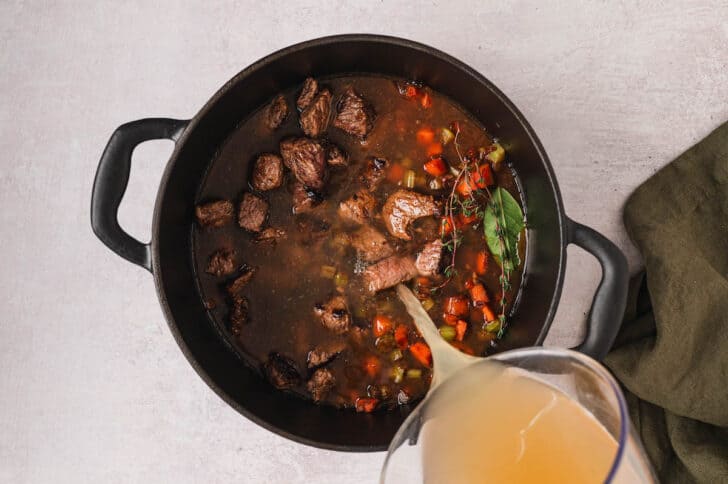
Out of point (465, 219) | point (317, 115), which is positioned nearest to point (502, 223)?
point (465, 219)

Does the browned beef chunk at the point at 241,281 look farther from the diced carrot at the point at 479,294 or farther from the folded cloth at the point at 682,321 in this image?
the folded cloth at the point at 682,321

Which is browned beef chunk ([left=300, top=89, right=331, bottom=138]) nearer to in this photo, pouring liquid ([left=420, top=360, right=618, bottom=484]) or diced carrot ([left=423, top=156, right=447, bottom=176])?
diced carrot ([left=423, top=156, right=447, bottom=176])

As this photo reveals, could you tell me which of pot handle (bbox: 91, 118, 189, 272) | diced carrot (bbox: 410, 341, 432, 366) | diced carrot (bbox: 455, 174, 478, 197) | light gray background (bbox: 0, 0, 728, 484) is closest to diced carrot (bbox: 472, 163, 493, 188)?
diced carrot (bbox: 455, 174, 478, 197)

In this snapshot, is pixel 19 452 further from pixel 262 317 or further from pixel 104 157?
pixel 104 157

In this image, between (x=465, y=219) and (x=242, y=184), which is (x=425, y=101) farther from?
(x=242, y=184)

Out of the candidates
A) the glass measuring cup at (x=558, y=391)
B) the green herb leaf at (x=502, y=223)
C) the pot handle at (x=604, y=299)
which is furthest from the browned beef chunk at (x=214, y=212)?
the pot handle at (x=604, y=299)

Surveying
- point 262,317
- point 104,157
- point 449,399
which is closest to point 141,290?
point 262,317
